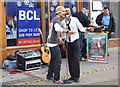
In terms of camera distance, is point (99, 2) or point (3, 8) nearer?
point (3, 8)

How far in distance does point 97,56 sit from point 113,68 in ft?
3.74

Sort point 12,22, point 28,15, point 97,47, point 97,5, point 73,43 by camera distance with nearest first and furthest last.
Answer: point 73,43 < point 12,22 < point 28,15 < point 97,47 < point 97,5

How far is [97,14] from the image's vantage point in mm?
12383

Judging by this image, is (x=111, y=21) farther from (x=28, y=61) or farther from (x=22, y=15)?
(x=28, y=61)

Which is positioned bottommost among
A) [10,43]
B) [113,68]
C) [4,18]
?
[113,68]

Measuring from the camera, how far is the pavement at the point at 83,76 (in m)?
7.45

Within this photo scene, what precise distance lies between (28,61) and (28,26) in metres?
1.73

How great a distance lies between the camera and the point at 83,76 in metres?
8.15

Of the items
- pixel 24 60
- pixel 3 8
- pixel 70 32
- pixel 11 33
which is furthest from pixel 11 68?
pixel 70 32

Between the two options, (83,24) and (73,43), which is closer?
(73,43)

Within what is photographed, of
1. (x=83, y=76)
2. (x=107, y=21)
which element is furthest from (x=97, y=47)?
(x=83, y=76)

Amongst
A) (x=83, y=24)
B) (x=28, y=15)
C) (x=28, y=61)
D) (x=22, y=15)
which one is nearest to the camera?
(x=28, y=61)

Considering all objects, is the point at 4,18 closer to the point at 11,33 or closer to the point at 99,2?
the point at 11,33

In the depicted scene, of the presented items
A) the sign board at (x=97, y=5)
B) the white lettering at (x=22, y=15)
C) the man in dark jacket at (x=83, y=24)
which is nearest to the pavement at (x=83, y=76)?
the man in dark jacket at (x=83, y=24)
